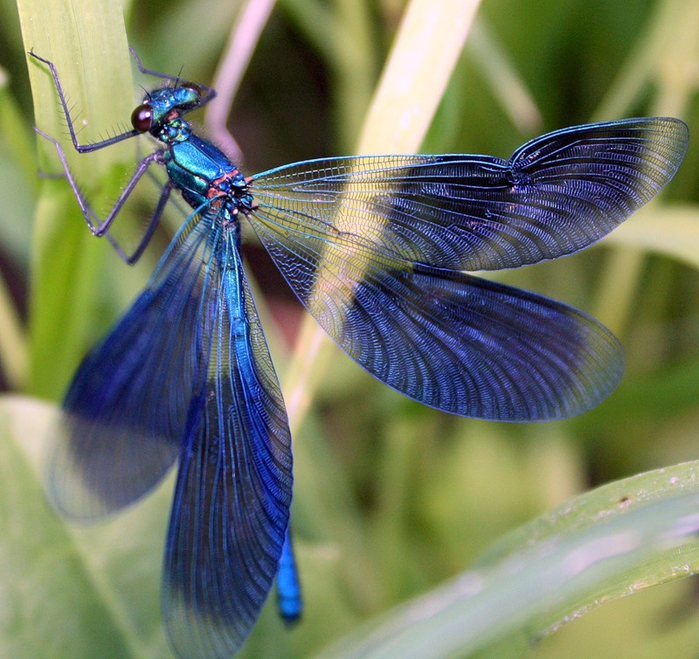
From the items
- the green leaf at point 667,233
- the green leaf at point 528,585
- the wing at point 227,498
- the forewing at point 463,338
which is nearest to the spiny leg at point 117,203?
the wing at point 227,498

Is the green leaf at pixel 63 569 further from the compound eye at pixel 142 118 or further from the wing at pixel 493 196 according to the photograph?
the wing at pixel 493 196

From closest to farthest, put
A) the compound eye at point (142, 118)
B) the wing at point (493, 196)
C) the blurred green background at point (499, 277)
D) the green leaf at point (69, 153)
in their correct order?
1. the green leaf at point (69, 153)
2. the wing at point (493, 196)
3. the compound eye at point (142, 118)
4. the blurred green background at point (499, 277)

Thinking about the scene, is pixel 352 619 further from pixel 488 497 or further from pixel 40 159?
pixel 40 159

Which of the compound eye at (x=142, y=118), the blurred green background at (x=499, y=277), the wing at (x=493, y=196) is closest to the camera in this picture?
the wing at (x=493, y=196)

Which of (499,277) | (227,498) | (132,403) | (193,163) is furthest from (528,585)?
(499,277)

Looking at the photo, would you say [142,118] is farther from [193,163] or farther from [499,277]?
[499,277]

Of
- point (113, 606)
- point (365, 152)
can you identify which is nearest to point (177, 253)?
point (365, 152)
